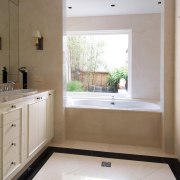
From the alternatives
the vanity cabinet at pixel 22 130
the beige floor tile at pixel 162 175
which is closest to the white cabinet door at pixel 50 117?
the vanity cabinet at pixel 22 130

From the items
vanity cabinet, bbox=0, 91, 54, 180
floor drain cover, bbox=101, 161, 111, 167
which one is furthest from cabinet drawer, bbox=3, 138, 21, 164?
floor drain cover, bbox=101, 161, 111, 167

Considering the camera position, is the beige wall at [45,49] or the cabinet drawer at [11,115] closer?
the cabinet drawer at [11,115]

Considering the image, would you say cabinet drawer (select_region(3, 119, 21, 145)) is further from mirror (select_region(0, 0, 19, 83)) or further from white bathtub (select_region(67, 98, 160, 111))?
white bathtub (select_region(67, 98, 160, 111))

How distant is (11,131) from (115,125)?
5.33 feet

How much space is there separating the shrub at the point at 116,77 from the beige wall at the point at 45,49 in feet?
5.43

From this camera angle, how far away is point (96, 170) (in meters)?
2.23

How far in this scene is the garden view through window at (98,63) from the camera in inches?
170

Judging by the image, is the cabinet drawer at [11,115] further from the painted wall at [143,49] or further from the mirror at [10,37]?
the painted wall at [143,49]

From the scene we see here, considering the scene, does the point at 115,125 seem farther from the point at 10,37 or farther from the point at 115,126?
the point at 10,37

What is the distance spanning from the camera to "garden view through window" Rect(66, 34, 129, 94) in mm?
4309

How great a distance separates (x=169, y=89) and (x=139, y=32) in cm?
175

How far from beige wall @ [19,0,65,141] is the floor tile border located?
1.20 feet

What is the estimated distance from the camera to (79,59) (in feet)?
14.8

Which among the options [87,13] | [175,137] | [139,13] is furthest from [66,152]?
[139,13]
